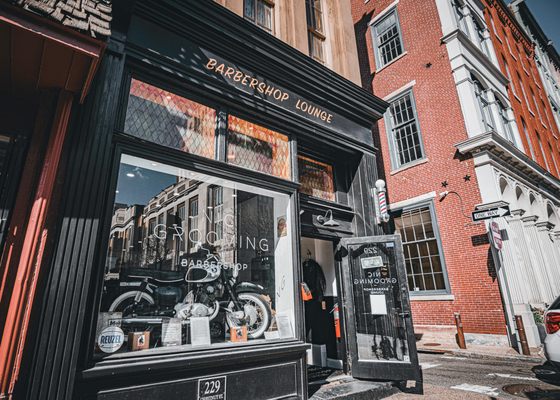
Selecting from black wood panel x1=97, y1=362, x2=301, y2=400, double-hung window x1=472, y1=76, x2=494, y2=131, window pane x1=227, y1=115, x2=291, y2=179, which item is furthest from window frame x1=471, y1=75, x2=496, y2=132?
black wood panel x1=97, y1=362, x2=301, y2=400

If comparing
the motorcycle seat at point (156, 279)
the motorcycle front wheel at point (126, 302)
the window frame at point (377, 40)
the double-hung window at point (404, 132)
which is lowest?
the motorcycle front wheel at point (126, 302)

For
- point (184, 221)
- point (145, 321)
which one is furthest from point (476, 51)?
point (145, 321)

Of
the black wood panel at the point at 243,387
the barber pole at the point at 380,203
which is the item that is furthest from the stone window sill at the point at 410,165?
the black wood panel at the point at 243,387

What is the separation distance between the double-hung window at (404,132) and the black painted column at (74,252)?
11433 mm

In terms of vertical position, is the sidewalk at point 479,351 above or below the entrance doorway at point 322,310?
below

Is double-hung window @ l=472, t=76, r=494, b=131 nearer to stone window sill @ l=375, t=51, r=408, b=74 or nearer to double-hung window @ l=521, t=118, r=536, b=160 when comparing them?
stone window sill @ l=375, t=51, r=408, b=74

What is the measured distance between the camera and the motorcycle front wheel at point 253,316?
428 centimetres

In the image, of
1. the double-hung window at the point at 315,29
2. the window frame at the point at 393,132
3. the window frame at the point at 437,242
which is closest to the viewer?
the double-hung window at the point at 315,29

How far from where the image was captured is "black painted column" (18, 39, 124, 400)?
2607mm

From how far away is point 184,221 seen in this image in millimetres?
4293

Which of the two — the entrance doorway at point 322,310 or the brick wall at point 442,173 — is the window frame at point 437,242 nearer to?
the brick wall at point 442,173

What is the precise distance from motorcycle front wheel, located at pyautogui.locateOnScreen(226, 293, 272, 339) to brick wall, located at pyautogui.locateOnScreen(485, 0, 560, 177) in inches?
595

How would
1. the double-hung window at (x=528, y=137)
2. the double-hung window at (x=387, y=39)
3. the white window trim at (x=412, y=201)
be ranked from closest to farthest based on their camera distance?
the white window trim at (x=412, y=201) < the double-hung window at (x=387, y=39) < the double-hung window at (x=528, y=137)

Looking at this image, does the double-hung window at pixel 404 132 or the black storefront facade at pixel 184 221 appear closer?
the black storefront facade at pixel 184 221
